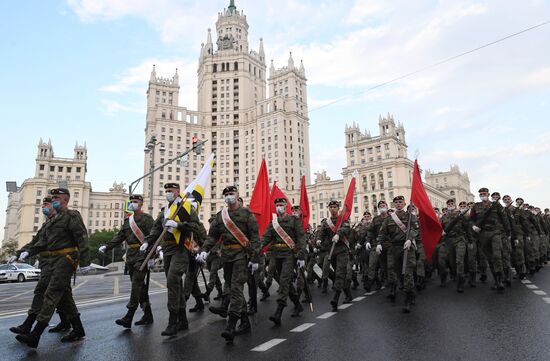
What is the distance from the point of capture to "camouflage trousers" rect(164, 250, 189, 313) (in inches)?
250

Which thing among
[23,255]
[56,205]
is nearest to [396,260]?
[56,205]

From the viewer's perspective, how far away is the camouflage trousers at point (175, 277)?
6.35 m

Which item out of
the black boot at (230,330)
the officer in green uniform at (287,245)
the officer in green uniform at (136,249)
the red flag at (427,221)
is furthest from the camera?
the red flag at (427,221)

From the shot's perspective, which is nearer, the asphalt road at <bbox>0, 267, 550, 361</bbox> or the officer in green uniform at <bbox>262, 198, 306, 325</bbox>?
the asphalt road at <bbox>0, 267, 550, 361</bbox>

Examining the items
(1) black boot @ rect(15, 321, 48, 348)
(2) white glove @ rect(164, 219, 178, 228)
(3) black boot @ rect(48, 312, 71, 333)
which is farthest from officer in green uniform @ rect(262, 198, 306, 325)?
(1) black boot @ rect(15, 321, 48, 348)

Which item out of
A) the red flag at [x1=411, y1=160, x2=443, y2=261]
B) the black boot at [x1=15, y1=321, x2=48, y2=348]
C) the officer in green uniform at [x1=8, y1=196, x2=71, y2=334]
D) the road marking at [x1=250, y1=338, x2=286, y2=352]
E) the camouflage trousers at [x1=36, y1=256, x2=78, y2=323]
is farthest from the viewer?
the red flag at [x1=411, y1=160, x2=443, y2=261]

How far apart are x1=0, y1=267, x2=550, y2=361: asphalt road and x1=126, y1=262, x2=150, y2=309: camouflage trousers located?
1.42 ft

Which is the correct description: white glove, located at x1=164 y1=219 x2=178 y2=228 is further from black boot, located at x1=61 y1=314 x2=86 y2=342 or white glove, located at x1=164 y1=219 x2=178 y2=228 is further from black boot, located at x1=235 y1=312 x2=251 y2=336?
black boot, located at x1=61 y1=314 x2=86 y2=342

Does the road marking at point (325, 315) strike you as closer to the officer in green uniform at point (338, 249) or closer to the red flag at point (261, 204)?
the officer in green uniform at point (338, 249)

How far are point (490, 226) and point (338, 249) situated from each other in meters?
4.81

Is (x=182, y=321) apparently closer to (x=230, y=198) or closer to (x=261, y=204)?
(x=230, y=198)

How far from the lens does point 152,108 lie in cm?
12706

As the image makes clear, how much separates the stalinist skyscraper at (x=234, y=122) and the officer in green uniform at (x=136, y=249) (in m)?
107

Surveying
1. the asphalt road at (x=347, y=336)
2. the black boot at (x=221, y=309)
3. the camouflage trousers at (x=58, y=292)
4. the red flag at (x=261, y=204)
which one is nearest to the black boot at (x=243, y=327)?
the asphalt road at (x=347, y=336)
